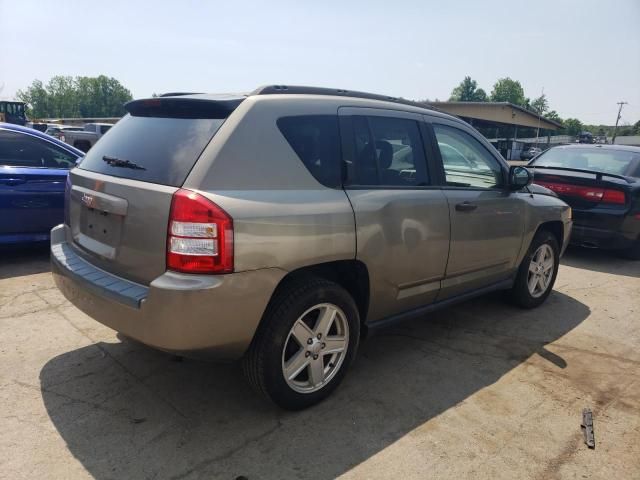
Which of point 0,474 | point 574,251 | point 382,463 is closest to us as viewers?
point 0,474

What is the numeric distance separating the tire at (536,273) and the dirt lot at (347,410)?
1.49 ft

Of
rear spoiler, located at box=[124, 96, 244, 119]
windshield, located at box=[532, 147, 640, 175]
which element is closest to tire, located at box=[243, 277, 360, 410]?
rear spoiler, located at box=[124, 96, 244, 119]

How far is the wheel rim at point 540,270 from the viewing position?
466cm

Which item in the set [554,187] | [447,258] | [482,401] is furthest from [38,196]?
[554,187]

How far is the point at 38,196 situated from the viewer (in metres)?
5.41

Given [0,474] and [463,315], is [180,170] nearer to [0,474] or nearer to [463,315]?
[0,474]

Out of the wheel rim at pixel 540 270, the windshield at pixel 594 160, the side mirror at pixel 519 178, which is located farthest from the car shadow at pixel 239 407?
the windshield at pixel 594 160

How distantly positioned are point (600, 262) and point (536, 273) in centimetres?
292

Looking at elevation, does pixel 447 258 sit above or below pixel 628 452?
above

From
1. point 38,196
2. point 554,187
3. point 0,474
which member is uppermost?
point 554,187

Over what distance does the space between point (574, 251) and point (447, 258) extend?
197 inches

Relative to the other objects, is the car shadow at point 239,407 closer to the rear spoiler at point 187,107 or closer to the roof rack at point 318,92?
the rear spoiler at point 187,107

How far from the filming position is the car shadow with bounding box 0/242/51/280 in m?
5.19

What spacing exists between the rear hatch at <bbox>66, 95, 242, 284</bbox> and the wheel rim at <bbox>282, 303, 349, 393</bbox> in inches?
34.2
